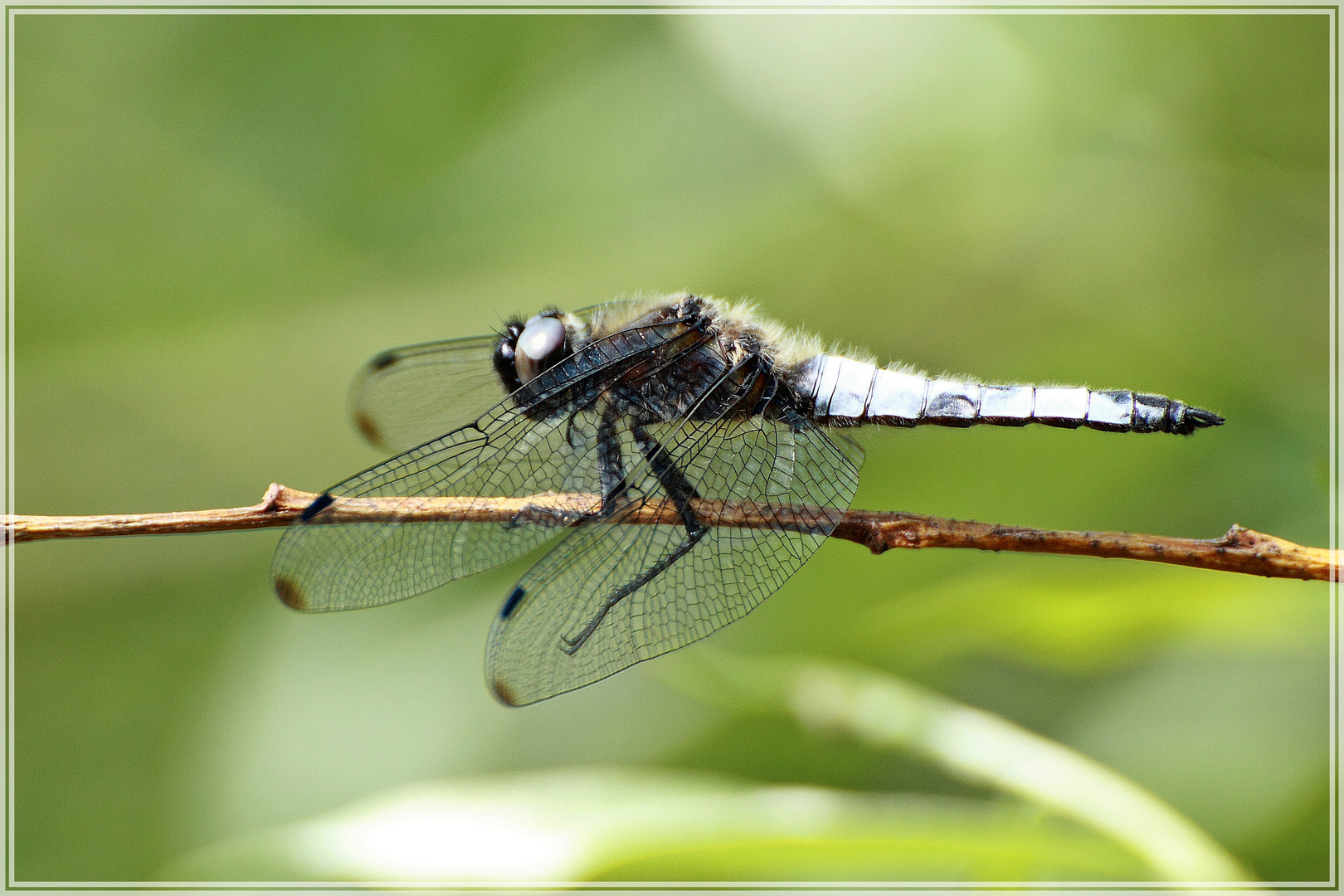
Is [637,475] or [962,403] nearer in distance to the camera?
[637,475]

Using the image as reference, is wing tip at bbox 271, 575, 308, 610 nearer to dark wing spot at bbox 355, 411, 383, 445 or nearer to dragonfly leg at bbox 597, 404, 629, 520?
dragonfly leg at bbox 597, 404, 629, 520

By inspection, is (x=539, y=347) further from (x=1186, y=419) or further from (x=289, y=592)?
(x=1186, y=419)

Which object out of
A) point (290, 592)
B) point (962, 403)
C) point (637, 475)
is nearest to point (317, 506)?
point (290, 592)

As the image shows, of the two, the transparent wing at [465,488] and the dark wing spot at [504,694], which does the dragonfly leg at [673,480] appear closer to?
the transparent wing at [465,488]

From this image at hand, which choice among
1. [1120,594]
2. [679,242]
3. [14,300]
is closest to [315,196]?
[14,300]

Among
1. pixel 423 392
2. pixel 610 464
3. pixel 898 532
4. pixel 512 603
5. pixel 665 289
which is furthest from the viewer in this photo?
pixel 665 289

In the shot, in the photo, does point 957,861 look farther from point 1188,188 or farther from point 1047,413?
point 1188,188

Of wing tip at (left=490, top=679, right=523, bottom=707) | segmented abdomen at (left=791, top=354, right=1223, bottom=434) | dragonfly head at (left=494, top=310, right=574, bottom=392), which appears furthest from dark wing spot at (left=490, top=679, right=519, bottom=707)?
segmented abdomen at (left=791, top=354, right=1223, bottom=434)
